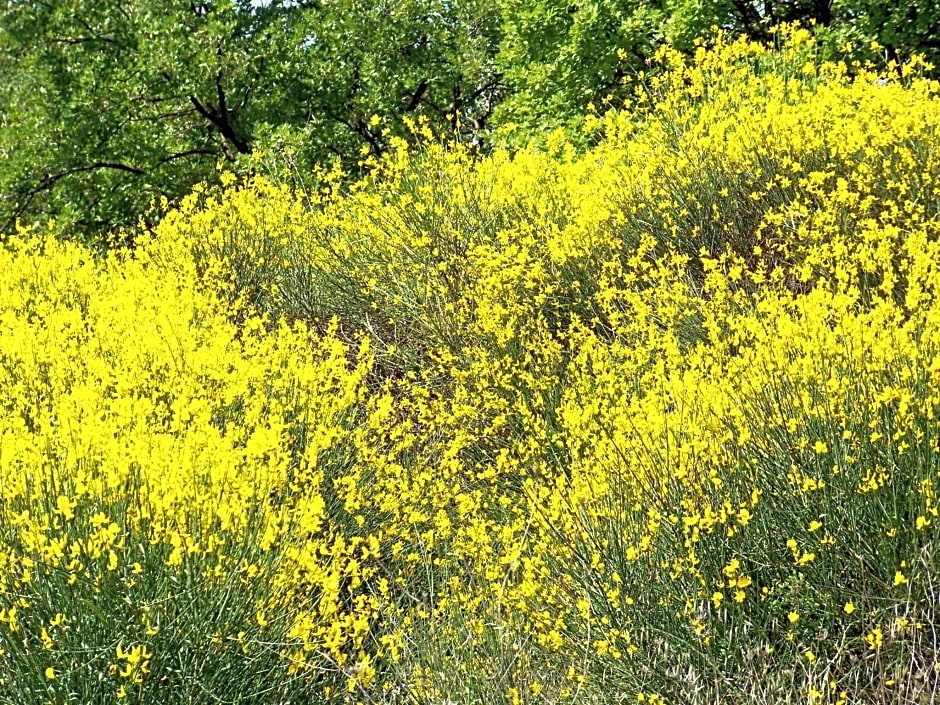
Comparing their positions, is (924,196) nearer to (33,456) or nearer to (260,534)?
(260,534)

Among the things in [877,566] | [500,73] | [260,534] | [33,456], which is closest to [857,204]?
[877,566]

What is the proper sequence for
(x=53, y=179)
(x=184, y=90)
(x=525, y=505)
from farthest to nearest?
(x=53, y=179) → (x=184, y=90) → (x=525, y=505)

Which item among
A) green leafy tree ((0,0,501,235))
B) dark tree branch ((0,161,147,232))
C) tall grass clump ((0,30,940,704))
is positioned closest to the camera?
tall grass clump ((0,30,940,704))

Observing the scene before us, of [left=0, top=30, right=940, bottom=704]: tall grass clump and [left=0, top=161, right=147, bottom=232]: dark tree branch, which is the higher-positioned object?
[left=0, top=30, right=940, bottom=704]: tall grass clump

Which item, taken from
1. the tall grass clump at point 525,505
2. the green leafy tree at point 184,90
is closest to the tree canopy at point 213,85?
the green leafy tree at point 184,90

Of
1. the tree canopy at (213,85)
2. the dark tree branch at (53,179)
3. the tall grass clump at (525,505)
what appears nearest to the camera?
the tall grass clump at (525,505)

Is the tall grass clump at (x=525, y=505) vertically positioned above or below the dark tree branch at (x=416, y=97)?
above

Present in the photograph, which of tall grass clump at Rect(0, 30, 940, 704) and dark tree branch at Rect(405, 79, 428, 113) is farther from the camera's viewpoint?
dark tree branch at Rect(405, 79, 428, 113)

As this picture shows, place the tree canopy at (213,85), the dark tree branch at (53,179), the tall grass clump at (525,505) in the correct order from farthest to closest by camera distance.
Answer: the dark tree branch at (53,179) → the tree canopy at (213,85) → the tall grass clump at (525,505)

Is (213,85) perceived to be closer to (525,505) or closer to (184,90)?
(184,90)

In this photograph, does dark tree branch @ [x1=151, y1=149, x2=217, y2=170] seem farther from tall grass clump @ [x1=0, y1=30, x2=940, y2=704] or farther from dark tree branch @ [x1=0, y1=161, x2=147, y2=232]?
tall grass clump @ [x1=0, y1=30, x2=940, y2=704]

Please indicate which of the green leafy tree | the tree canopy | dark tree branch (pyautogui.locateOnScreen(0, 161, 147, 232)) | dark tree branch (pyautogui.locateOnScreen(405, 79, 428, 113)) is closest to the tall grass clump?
the tree canopy

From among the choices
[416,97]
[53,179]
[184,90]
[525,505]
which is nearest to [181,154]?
[184,90]

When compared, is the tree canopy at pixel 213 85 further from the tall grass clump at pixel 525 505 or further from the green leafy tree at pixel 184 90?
the tall grass clump at pixel 525 505
